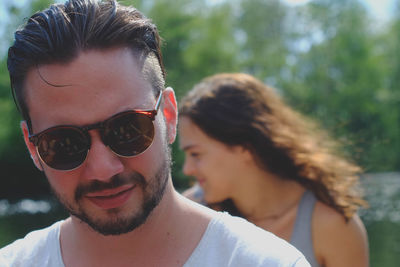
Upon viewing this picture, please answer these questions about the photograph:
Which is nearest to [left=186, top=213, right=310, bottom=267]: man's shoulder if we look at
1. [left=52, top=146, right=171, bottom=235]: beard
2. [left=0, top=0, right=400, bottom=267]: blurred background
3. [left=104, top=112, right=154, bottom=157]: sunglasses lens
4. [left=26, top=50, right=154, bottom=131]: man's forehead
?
[left=52, top=146, right=171, bottom=235]: beard

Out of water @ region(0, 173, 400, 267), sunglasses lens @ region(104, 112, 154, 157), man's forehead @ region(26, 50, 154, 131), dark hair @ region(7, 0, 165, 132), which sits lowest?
water @ region(0, 173, 400, 267)

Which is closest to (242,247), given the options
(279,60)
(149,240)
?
(149,240)

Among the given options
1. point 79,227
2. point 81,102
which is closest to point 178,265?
point 79,227

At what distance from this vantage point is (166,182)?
1780 millimetres

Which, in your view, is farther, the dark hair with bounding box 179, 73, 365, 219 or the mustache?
the dark hair with bounding box 179, 73, 365, 219

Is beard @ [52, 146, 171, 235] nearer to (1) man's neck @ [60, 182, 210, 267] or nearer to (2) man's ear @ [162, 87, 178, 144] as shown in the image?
(1) man's neck @ [60, 182, 210, 267]

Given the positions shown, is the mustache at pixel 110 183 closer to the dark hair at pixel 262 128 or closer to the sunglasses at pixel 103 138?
the sunglasses at pixel 103 138

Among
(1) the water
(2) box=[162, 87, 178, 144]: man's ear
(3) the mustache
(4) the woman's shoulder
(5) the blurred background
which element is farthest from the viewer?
(5) the blurred background

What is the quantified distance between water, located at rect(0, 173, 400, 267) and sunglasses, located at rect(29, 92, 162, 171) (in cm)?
980

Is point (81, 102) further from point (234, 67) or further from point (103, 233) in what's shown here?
point (234, 67)

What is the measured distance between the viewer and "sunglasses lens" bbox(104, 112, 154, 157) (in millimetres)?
1661

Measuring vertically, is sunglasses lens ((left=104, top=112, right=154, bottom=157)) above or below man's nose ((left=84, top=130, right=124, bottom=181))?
above

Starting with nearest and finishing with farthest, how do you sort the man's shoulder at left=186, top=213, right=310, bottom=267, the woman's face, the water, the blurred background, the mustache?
the man's shoulder at left=186, top=213, right=310, bottom=267 < the mustache < the woman's face < the water < the blurred background

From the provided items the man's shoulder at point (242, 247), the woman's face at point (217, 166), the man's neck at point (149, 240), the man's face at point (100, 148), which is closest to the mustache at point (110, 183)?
the man's face at point (100, 148)
